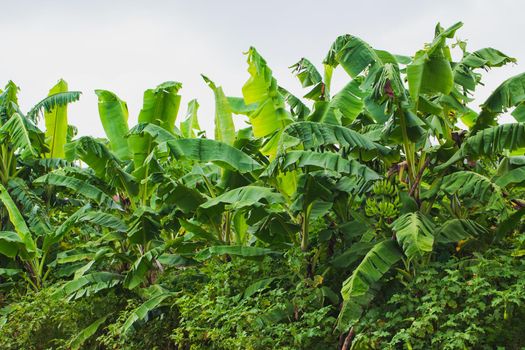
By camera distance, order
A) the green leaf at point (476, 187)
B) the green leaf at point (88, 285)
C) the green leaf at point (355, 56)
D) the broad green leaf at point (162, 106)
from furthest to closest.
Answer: the broad green leaf at point (162, 106) < the green leaf at point (88, 285) < the green leaf at point (355, 56) < the green leaf at point (476, 187)

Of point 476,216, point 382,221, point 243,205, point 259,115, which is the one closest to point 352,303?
point 382,221

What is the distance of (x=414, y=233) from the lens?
17.4 feet

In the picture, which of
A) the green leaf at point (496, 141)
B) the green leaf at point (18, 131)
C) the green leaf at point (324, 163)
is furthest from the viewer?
the green leaf at point (18, 131)

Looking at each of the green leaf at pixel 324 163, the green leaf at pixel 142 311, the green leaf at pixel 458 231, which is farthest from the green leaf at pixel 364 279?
the green leaf at pixel 142 311

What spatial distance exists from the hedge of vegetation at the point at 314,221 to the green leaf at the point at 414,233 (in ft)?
0.06

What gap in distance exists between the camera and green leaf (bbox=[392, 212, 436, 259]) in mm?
5176

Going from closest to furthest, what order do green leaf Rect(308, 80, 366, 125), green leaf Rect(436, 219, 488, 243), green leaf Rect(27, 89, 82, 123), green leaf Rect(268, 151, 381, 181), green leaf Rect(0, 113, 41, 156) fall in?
green leaf Rect(436, 219, 488, 243), green leaf Rect(268, 151, 381, 181), green leaf Rect(308, 80, 366, 125), green leaf Rect(0, 113, 41, 156), green leaf Rect(27, 89, 82, 123)

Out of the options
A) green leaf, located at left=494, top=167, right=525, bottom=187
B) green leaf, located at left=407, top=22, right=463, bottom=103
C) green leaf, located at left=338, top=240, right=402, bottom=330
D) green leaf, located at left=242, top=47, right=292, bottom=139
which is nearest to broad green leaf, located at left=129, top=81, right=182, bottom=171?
green leaf, located at left=242, top=47, right=292, bottom=139

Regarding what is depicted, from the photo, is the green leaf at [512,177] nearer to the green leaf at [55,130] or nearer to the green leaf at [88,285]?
the green leaf at [88,285]

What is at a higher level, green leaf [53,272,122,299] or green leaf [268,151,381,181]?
green leaf [268,151,381,181]

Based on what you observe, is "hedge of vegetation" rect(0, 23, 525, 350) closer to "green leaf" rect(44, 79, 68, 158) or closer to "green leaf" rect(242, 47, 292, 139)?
"green leaf" rect(242, 47, 292, 139)

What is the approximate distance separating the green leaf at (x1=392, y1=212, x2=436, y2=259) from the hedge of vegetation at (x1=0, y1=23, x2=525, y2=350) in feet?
0.06

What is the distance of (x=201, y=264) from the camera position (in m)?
8.18

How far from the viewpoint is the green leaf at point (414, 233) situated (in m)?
5.18
